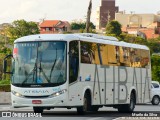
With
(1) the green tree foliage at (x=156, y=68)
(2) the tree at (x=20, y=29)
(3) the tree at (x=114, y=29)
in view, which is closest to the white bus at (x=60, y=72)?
(1) the green tree foliage at (x=156, y=68)

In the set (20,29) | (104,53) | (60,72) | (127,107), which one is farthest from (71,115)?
(20,29)

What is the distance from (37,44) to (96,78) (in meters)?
3.12

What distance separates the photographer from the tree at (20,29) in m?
142

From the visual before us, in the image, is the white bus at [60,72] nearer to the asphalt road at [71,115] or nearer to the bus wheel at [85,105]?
the bus wheel at [85,105]

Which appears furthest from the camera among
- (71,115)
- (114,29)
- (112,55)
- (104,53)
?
(114,29)

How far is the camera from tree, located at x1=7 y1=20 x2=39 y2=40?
5610 inches

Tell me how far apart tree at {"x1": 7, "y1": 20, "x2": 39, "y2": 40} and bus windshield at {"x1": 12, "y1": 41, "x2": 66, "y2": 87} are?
11287 centimetres

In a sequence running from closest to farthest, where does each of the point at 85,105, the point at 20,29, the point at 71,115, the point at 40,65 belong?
the point at 40,65, the point at 85,105, the point at 71,115, the point at 20,29

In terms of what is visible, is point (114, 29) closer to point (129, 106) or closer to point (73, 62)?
point (129, 106)

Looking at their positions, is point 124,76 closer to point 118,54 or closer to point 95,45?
point 118,54

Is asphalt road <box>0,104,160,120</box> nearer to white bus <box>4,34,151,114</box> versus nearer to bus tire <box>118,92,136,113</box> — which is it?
white bus <box>4,34,151,114</box>

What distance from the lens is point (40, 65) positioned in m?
27.9

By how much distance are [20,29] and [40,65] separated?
118809mm

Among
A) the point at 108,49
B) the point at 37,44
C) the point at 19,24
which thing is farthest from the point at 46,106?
the point at 19,24
